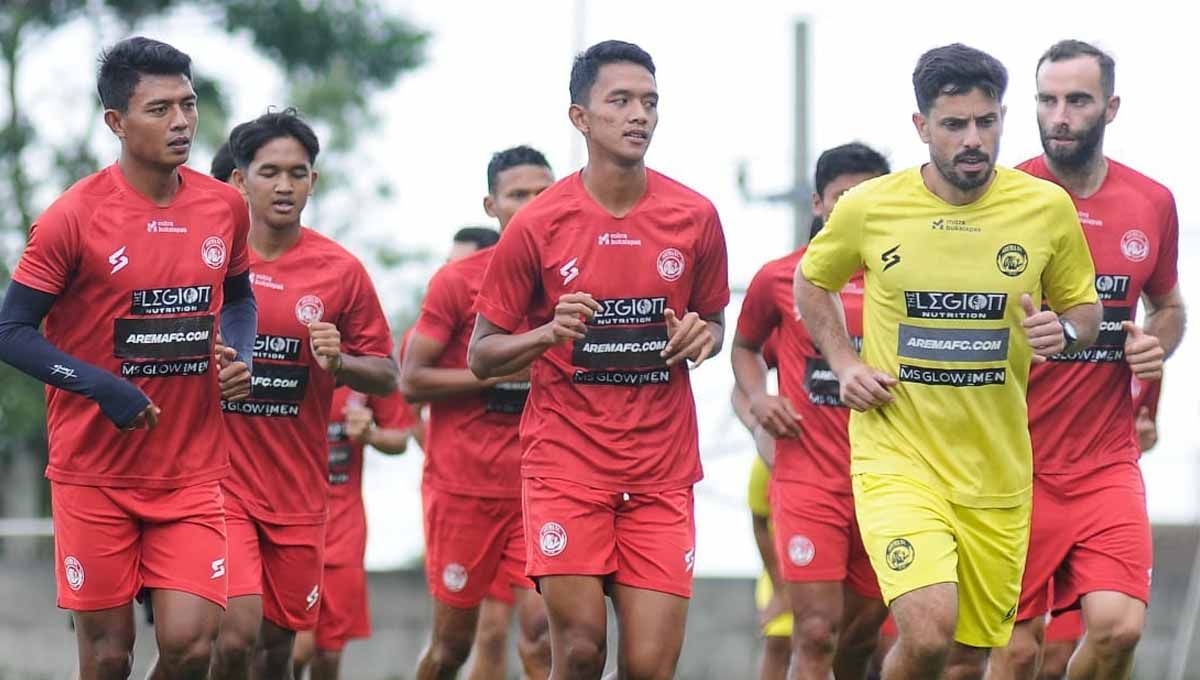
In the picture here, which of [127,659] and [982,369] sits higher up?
[982,369]

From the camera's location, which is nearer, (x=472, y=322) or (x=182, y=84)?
(x=182, y=84)

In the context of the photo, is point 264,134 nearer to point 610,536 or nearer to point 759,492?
point 610,536

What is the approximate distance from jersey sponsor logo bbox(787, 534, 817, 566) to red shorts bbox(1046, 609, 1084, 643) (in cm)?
120

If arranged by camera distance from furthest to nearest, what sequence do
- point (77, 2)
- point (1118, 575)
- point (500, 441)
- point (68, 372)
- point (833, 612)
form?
point (77, 2) < point (500, 441) < point (833, 612) < point (1118, 575) < point (68, 372)

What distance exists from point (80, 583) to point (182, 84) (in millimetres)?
1997

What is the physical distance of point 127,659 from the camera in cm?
859

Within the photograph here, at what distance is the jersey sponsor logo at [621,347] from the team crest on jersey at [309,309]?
64.3 inches

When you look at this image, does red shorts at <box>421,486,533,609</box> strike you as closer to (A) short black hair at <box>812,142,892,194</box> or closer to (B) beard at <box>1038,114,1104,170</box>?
(A) short black hair at <box>812,142,892,194</box>

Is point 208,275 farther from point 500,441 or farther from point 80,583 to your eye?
point 500,441

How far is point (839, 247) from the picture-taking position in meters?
8.56

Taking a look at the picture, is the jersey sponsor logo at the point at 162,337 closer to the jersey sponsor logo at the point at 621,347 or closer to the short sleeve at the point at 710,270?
the jersey sponsor logo at the point at 621,347

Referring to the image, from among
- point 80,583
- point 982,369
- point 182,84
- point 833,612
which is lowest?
point 833,612

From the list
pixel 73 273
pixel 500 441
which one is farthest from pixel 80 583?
pixel 500 441

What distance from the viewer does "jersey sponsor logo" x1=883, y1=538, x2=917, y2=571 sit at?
8.19 metres
